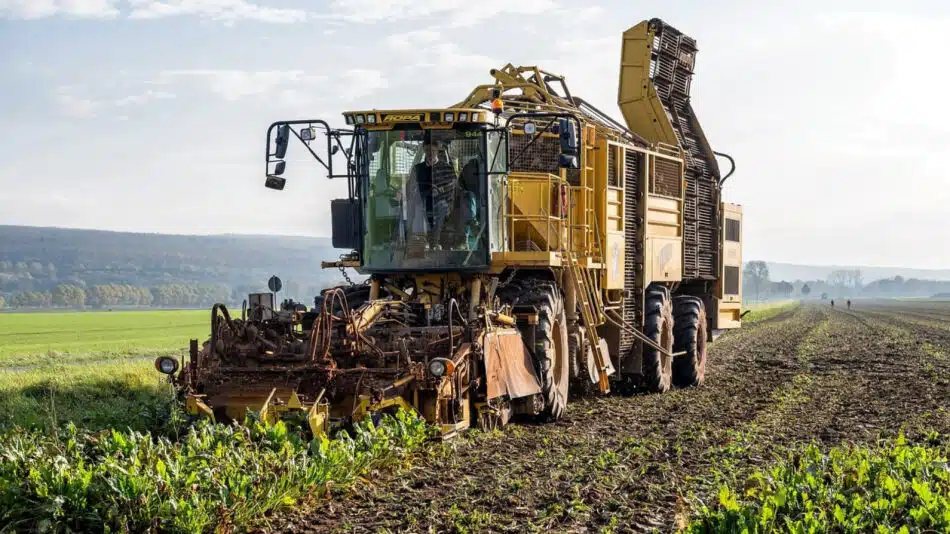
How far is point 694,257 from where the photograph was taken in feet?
57.2

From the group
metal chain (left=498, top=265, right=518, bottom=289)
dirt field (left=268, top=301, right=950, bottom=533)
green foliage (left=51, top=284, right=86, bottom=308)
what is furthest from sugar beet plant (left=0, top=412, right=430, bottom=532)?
green foliage (left=51, top=284, right=86, bottom=308)

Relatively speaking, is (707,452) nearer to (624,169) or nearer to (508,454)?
(508,454)

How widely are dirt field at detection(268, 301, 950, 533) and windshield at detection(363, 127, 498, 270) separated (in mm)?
2061

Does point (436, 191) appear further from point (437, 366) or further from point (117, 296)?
point (117, 296)

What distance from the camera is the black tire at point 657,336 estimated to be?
15.5 metres

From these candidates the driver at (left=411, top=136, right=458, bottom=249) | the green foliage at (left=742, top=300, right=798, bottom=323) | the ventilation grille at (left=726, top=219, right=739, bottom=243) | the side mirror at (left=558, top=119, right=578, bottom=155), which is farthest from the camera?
the green foliage at (left=742, top=300, right=798, bottom=323)

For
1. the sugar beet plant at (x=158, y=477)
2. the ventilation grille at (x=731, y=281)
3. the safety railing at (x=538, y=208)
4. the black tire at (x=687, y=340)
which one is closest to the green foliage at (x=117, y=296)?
the ventilation grille at (x=731, y=281)

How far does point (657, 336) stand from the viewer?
15367mm

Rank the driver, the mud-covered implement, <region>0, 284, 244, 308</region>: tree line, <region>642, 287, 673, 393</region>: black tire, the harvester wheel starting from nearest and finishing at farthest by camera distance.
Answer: the mud-covered implement, the harvester wheel, the driver, <region>642, 287, 673, 393</region>: black tire, <region>0, 284, 244, 308</region>: tree line

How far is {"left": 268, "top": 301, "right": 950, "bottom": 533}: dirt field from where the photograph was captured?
23.8 feet

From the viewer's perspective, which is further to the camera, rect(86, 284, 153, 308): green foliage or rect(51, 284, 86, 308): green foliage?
rect(86, 284, 153, 308): green foliage

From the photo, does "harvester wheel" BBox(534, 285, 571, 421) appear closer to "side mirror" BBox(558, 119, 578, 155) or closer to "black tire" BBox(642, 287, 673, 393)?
"side mirror" BBox(558, 119, 578, 155)

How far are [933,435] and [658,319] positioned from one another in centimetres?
585

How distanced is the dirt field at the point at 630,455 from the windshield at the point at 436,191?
2061 mm
